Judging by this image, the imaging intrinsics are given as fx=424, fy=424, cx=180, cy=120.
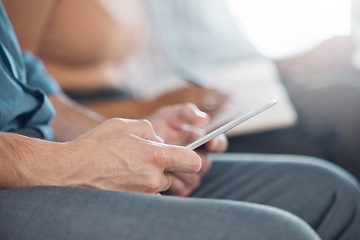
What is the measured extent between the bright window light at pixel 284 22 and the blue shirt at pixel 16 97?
5.28 ft

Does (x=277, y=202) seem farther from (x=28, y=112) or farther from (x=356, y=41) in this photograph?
(x=356, y=41)

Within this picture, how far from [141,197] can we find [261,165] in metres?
0.34

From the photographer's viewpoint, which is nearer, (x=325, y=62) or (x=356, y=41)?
(x=325, y=62)

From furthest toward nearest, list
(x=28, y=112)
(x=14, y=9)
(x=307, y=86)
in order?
(x=307, y=86)
(x=14, y=9)
(x=28, y=112)

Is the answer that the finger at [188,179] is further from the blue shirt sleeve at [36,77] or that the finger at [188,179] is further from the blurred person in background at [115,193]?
the blue shirt sleeve at [36,77]

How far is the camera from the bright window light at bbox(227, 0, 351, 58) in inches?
81.9

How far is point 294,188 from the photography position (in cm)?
68

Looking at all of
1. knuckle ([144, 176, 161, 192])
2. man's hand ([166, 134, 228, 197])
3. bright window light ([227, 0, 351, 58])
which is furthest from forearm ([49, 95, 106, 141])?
bright window light ([227, 0, 351, 58])

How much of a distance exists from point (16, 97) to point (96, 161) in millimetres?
199

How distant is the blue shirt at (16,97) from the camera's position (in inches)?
23.0

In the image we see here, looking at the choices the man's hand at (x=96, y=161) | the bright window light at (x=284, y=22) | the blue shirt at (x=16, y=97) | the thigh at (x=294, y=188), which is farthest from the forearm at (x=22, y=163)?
the bright window light at (x=284, y=22)

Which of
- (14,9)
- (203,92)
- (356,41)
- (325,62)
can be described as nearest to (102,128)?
(203,92)

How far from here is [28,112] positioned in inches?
24.8

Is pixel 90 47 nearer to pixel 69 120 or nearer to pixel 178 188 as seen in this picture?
pixel 69 120
